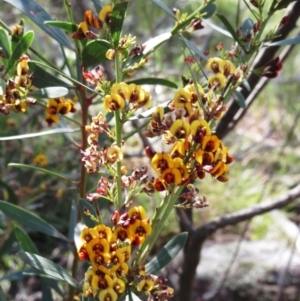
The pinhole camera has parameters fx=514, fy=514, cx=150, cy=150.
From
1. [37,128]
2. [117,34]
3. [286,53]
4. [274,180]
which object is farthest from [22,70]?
[274,180]

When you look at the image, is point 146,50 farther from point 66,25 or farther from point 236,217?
point 236,217

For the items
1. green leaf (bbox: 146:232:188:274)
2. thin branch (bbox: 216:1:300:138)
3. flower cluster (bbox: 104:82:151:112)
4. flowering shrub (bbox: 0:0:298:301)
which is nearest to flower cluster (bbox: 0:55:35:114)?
flowering shrub (bbox: 0:0:298:301)

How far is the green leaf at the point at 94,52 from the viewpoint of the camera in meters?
0.59

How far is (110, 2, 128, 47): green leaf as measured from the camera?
517 millimetres

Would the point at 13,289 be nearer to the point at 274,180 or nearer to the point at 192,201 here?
the point at 192,201

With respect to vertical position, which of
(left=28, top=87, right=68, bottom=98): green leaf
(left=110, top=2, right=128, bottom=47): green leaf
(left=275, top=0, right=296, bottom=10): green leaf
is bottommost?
(left=28, top=87, right=68, bottom=98): green leaf

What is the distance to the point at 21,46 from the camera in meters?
0.56

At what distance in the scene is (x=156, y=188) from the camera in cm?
52

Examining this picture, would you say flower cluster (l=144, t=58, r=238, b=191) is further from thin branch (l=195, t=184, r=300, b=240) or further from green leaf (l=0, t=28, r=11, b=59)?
thin branch (l=195, t=184, r=300, b=240)

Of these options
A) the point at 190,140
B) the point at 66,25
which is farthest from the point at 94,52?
the point at 190,140

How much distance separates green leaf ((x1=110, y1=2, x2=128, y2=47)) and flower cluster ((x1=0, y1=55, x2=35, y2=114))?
0.10 metres

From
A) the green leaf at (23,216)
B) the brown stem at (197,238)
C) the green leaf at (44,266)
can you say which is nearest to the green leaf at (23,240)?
the green leaf at (23,216)

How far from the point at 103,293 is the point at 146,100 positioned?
7.9 inches

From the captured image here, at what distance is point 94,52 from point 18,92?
0.11 metres
